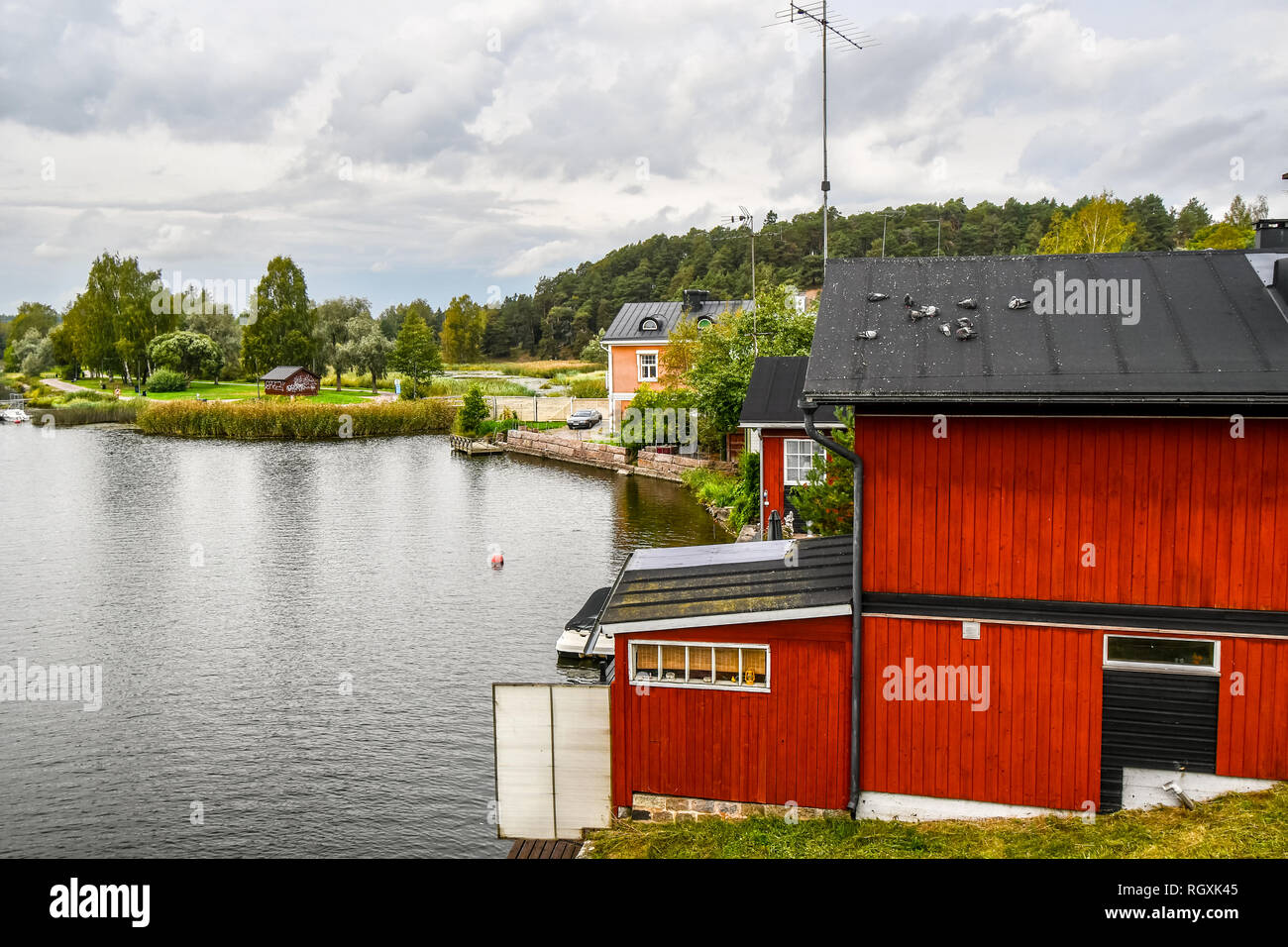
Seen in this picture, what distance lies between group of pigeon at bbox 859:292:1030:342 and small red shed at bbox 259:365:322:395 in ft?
240

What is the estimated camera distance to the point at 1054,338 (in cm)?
1005

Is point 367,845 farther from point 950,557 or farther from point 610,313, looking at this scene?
point 610,313

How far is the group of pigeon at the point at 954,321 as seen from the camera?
10.3m

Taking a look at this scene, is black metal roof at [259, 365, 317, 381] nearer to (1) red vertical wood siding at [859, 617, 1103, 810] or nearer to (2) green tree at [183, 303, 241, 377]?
(2) green tree at [183, 303, 241, 377]

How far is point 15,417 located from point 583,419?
46159 mm

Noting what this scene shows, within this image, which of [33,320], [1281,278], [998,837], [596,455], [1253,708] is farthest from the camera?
[33,320]

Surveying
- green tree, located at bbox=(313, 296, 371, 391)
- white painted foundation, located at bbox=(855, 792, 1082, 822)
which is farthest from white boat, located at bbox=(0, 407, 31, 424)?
white painted foundation, located at bbox=(855, 792, 1082, 822)

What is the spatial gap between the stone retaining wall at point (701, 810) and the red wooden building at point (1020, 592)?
95 millimetres

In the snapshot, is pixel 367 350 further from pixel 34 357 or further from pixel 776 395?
pixel 776 395

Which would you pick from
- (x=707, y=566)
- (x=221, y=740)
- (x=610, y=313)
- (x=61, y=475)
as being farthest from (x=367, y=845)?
(x=610, y=313)

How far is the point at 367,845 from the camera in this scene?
41.4 ft

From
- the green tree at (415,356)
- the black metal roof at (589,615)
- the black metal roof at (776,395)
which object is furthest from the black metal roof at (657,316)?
the black metal roof at (589,615)

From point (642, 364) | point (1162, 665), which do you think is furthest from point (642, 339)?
point (1162, 665)

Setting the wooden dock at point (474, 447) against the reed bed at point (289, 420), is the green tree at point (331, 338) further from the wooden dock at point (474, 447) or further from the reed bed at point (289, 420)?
the wooden dock at point (474, 447)
